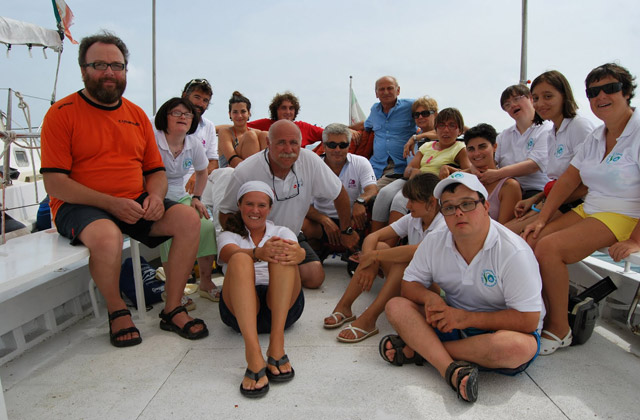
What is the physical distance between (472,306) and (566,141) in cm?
148

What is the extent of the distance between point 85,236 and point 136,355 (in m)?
0.73

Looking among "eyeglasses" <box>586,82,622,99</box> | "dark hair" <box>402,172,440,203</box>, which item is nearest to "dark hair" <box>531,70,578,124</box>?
"eyeglasses" <box>586,82,622,99</box>

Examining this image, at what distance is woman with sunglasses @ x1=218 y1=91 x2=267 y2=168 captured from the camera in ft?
15.8

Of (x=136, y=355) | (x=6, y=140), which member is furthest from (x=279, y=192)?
(x=6, y=140)

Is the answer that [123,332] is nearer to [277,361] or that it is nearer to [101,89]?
[277,361]

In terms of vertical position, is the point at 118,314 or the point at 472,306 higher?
the point at 472,306

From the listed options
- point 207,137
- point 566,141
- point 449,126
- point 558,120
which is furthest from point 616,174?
point 207,137

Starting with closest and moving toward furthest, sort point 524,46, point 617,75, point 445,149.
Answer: point 617,75
point 445,149
point 524,46

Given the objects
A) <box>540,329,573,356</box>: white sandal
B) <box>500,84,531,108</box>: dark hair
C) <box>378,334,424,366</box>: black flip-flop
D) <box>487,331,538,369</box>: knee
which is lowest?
<box>378,334,424,366</box>: black flip-flop

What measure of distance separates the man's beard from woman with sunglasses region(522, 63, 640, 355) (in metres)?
2.69

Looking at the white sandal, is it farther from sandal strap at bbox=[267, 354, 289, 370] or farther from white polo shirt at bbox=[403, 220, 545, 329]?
sandal strap at bbox=[267, 354, 289, 370]

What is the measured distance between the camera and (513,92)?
3674 millimetres

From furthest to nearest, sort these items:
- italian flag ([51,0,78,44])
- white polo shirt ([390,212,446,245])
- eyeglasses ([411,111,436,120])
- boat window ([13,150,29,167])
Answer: boat window ([13,150,29,167]) < italian flag ([51,0,78,44]) < eyeglasses ([411,111,436,120]) < white polo shirt ([390,212,446,245])

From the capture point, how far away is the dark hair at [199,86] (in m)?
4.33
